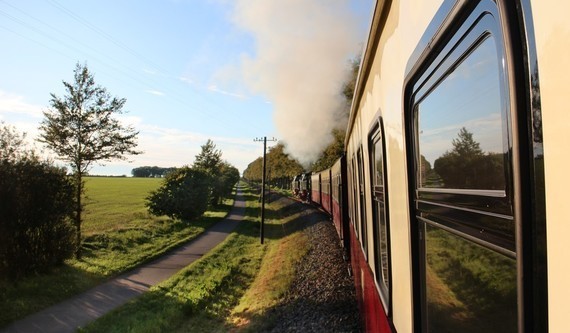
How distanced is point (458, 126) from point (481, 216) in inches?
12.1

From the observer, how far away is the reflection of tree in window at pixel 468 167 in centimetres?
111

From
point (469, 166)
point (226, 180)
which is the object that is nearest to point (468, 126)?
point (469, 166)

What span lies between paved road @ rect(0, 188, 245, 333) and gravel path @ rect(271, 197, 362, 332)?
4434 millimetres

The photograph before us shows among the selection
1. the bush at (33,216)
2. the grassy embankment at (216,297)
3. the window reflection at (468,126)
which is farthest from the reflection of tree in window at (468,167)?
the bush at (33,216)

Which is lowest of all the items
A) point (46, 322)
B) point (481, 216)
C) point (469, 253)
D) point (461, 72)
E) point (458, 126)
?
point (46, 322)

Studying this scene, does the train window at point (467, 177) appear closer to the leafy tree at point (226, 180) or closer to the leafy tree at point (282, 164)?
the leafy tree at point (226, 180)

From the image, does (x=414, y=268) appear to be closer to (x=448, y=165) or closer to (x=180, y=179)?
(x=448, y=165)

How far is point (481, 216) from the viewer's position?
1.19m

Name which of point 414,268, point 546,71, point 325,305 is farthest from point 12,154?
point 546,71

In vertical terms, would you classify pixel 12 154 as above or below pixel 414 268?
above

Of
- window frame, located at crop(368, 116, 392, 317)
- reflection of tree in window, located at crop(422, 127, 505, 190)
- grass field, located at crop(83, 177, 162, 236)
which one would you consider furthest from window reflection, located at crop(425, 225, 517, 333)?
grass field, located at crop(83, 177, 162, 236)

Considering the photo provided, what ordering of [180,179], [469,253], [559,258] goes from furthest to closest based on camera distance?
[180,179] → [469,253] → [559,258]

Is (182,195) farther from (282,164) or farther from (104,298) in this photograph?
(282,164)

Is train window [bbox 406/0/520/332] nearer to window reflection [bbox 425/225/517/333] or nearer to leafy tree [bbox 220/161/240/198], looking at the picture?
window reflection [bbox 425/225/517/333]
